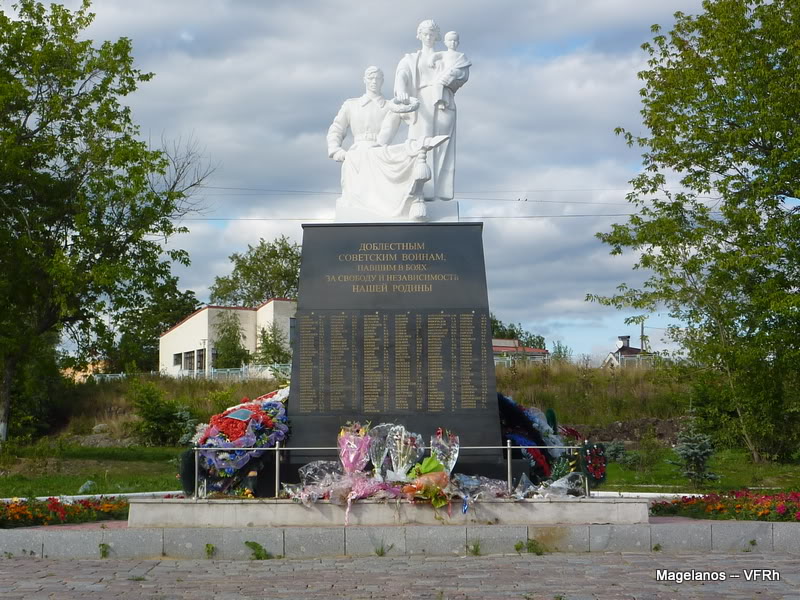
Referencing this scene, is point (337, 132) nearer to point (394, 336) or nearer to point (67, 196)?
point (394, 336)

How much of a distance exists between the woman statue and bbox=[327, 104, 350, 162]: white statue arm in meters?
0.76

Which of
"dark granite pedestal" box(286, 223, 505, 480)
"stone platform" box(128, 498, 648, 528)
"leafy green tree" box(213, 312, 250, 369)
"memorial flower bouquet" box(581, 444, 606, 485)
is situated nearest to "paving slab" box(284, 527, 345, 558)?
"stone platform" box(128, 498, 648, 528)

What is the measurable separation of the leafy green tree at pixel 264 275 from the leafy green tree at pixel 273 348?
11648mm

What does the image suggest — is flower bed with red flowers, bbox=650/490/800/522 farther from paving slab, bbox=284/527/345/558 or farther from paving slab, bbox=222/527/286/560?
paving slab, bbox=222/527/286/560

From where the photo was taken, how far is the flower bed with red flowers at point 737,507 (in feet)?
34.0

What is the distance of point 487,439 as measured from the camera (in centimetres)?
1126

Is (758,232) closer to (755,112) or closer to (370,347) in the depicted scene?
(755,112)

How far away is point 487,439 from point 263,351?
31724 mm

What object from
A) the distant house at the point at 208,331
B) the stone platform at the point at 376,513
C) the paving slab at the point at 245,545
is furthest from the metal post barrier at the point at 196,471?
the distant house at the point at 208,331

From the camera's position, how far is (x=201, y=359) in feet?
157

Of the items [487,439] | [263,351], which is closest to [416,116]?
[487,439]

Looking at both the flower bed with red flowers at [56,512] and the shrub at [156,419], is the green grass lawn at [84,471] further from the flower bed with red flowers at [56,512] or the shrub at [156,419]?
the flower bed with red flowers at [56,512]

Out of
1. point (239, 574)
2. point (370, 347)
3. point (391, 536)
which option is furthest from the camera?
point (370, 347)

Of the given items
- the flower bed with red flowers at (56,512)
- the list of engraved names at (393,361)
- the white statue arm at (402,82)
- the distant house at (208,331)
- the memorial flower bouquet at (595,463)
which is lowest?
the flower bed with red flowers at (56,512)
